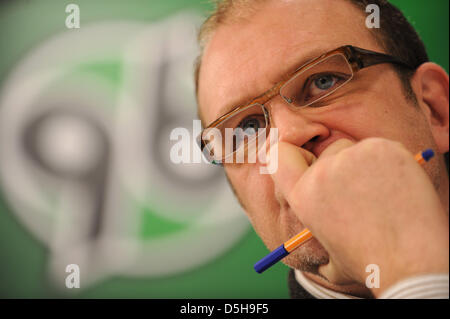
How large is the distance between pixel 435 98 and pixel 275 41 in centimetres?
54

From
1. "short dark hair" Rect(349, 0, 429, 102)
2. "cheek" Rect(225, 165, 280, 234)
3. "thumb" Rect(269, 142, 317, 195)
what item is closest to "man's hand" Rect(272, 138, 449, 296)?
"thumb" Rect(269, 142, 317, 195)

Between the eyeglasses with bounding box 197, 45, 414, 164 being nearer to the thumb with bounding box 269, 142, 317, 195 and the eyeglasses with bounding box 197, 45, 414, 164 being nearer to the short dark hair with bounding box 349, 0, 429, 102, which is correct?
the short dark hair with bounding box 349, 0, 429, 102

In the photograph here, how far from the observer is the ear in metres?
0.92

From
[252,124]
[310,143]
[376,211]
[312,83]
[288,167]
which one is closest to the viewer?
[376,211]

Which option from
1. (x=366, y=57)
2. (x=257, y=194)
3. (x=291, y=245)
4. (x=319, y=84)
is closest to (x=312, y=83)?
(x=319, y=84)

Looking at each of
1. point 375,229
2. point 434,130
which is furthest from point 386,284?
point 434,130

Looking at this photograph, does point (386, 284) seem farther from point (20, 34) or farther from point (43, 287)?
point (20, 34)

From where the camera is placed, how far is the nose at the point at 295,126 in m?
0.78

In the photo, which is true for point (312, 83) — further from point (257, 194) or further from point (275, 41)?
point (257, 194)

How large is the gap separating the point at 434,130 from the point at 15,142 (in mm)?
1587

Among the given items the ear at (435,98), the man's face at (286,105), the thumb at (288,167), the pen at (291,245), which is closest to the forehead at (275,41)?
the man's face at (286,105)

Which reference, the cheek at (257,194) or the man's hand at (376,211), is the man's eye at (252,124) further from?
the man's hand at (376,211)

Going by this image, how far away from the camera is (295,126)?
0.81 m

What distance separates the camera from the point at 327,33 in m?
0.91
